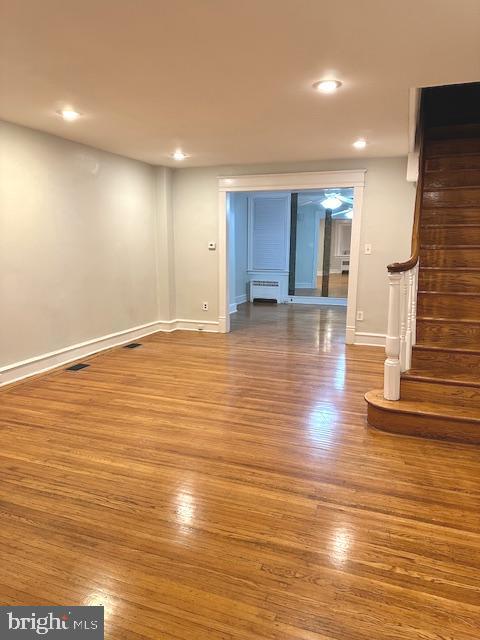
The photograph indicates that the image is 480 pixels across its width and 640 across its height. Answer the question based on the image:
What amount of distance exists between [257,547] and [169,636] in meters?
0.53

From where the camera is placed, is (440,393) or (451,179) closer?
(440,393)

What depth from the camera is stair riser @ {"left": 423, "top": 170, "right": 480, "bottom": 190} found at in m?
4.23

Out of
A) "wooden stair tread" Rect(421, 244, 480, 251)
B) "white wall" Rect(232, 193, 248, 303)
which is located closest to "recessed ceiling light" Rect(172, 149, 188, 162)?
"wooden stair tread" Rect(421, 244, 480, 251)

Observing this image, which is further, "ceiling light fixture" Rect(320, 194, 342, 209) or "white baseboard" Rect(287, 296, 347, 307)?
"ceiling light fixture" Rect(320, 194, 342, 209)

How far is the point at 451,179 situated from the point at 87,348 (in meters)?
4.39

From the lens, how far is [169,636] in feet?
4.59

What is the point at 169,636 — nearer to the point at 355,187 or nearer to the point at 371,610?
the point at 371,610

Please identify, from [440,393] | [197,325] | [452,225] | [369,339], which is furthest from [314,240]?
[440,393]

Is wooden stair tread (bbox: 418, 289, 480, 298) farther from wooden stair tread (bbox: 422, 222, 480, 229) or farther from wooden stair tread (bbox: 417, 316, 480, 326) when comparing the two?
wooden stair tread (bbox: 422, 222, 480, 229)

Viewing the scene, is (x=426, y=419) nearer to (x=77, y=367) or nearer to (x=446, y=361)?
(x=446, y=361)

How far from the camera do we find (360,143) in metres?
4.36

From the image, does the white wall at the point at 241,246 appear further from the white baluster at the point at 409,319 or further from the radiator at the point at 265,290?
the white baluster at the point at 409,319

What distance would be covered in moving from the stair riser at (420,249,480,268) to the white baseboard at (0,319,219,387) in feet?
10.6

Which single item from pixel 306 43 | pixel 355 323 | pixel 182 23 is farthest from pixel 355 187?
pixel 182 23
